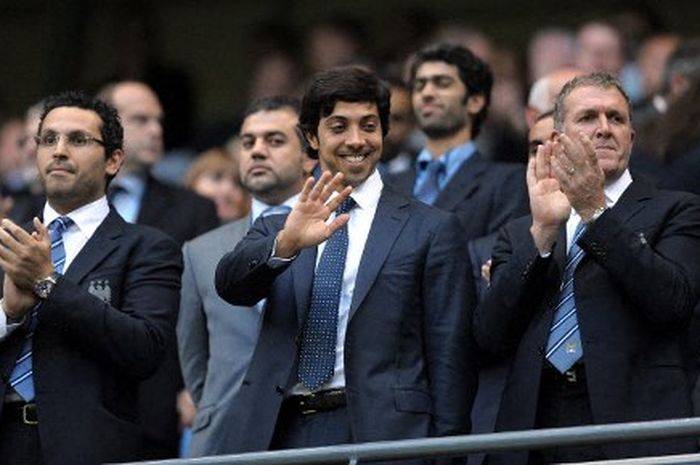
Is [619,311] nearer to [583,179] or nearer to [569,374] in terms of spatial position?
[569,374]

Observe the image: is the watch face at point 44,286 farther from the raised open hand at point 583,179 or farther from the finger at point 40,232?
the raised open hand at point 583,179

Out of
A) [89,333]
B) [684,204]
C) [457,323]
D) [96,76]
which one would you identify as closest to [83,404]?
[89,333]

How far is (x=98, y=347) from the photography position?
8984mm

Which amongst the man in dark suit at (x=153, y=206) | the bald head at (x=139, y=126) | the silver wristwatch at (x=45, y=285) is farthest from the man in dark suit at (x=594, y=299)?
the bald head at (x=139, y=126)

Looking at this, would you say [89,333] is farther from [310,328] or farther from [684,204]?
[684,204]

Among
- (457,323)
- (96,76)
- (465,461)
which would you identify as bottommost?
(465,461)

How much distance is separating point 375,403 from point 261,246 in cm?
79

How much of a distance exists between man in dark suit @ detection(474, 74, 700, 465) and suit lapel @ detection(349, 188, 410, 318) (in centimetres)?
45

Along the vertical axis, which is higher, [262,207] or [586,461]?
[262,207]

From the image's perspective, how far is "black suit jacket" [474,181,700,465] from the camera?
859 cm

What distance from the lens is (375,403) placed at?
28.7 ft

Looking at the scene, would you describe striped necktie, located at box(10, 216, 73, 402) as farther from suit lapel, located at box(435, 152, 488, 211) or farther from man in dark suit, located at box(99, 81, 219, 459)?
suit lapel, located at box(435, 152, 488, 211)

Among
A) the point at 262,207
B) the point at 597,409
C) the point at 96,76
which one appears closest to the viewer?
the point at 597,409

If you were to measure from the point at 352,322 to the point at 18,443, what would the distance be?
148 cm
